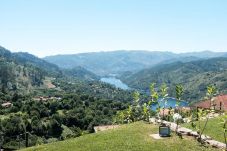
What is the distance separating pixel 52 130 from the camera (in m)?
140

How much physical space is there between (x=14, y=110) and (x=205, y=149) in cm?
14309

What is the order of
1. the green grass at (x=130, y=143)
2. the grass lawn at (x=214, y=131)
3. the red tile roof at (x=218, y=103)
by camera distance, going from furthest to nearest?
the red tile roof at (x=218, y=103) → the grass lawn at (x=214, y=131) → the green grass at (x=130, y=143)

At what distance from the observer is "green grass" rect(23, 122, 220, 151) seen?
89.0ft

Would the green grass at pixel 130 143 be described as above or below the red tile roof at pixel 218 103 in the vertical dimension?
above

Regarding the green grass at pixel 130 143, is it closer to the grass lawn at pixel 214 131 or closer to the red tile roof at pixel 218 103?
the grass lawn at pixel 214 131

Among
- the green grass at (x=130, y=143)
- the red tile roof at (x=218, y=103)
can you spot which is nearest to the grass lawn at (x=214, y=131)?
the green grass at (x=130, y=143)

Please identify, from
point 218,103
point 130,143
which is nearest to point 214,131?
point 130,143

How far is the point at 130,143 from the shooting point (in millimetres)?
28438

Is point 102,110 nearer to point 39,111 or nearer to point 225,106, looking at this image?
point 39,111

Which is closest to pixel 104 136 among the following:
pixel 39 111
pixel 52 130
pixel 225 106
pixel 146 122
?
pixel 146 122

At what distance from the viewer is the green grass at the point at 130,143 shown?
27141 millimetres

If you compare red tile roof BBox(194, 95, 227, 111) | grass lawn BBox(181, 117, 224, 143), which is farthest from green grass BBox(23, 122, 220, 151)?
red tile roof BBox(194, 95, 227, 111)

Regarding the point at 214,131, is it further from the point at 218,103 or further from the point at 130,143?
the point at 218,103

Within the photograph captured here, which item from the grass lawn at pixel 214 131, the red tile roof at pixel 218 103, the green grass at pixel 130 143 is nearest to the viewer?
the green grass at pixel 130 143
